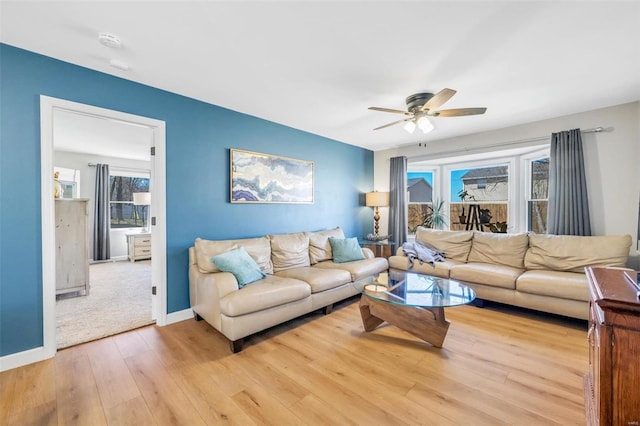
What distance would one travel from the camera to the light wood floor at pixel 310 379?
1593mm

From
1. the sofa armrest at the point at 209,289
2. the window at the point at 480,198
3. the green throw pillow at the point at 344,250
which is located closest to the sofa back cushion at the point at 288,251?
the green throw pillow at the point at 344,250

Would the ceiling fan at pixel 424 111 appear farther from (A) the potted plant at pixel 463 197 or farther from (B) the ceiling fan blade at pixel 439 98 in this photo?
(A) the potted plant at pixel 463 197

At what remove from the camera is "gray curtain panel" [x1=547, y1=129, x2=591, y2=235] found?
3340 mm

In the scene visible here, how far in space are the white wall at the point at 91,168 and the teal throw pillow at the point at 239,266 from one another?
5247mm

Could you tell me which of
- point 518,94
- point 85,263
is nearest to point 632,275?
point 518,94

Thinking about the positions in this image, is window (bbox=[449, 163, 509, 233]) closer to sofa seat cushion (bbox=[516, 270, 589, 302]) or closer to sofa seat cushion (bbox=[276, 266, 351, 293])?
sofa seat cushion (bbox=[516, 270, 589, 302])

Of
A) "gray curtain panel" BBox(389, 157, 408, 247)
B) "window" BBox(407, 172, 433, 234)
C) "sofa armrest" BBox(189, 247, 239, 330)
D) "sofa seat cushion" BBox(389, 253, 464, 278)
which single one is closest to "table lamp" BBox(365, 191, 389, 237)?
"gray curtain panel" BBox(389, 157, 408, 247)

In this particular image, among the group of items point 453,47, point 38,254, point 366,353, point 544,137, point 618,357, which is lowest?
point 366,353

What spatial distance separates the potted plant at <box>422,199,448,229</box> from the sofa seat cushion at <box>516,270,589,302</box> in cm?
194

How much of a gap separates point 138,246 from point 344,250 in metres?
5.08

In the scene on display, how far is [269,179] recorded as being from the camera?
12.6ft

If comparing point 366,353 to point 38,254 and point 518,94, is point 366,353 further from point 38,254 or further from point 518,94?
point 518,94

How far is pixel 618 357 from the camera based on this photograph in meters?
1.01

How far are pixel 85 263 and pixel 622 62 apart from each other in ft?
20.4
